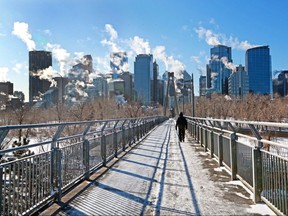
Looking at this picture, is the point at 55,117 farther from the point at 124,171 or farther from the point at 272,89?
the point at 272,89

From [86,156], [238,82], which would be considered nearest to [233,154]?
[86,156]

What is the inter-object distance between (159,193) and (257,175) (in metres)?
1.82

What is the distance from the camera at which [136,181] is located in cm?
695

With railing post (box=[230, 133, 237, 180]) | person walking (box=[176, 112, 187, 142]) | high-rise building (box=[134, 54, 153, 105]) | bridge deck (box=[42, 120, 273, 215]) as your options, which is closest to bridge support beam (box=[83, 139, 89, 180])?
bridge deck (box=[42, 120, 273, 215])

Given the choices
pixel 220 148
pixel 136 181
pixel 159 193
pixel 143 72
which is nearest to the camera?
pixel 159 193

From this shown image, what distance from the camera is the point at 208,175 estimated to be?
25.1ft

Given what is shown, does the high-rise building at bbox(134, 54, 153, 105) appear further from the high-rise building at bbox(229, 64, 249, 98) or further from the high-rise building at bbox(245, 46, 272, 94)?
the high-rise building at bbox(245, 46, 272, 94)

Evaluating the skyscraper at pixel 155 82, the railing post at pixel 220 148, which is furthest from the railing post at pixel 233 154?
the skyscraper at pixel 155 82

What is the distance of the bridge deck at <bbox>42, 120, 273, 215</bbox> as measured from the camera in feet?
16.0

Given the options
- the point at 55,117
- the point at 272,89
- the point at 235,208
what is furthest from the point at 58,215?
the point at 272,89

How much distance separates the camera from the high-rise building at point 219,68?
572 ft

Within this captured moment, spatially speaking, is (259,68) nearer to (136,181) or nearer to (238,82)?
(238,82)

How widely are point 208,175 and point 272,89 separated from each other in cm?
17922

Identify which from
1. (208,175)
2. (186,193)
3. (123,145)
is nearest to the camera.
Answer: (186,193)
